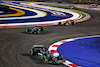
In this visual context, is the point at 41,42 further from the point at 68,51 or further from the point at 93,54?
the point at 93,54

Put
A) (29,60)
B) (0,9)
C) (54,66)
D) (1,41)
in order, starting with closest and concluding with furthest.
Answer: (54,66) < (29,60) < (1,41) < (0,9)

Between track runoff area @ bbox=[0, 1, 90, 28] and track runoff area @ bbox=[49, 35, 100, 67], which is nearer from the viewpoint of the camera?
track runoff area @ bbox=[49, 35, 100, 67]

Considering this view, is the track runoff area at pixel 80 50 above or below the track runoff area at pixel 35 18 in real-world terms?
above

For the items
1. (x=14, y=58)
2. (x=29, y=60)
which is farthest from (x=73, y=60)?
(x=14, y=58)

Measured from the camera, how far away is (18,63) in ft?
27.2

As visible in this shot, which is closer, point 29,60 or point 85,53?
point 29,60

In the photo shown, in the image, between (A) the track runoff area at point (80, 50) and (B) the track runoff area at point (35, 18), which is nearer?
(A) the track runoff area at point (80, 50)

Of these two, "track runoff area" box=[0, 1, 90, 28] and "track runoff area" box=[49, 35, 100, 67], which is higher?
"track runoff area" box=[49, 35, 100, 67]

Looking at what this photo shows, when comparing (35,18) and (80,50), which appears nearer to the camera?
(80,50)

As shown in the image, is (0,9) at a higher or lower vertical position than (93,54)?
lower

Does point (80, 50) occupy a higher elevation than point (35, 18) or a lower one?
higher

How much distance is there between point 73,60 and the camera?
8.98 m

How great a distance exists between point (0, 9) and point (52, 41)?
21.4 meters

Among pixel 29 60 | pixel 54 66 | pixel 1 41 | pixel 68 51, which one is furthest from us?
pixel 1 41
